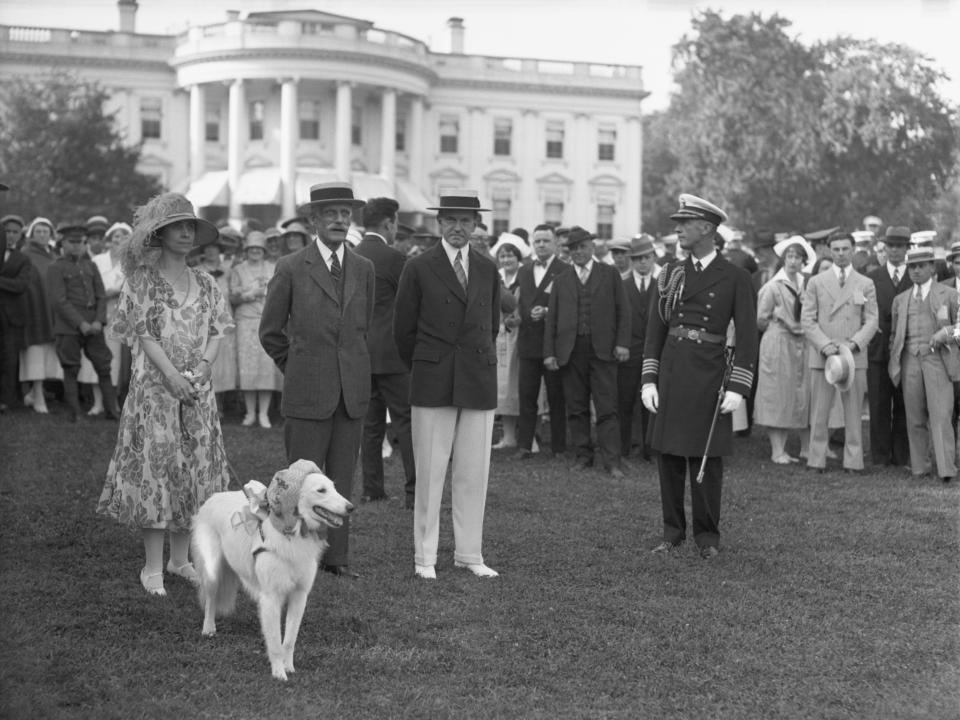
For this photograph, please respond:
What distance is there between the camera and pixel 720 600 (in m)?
7.62

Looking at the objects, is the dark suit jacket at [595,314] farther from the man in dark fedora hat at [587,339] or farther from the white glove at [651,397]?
the white glove at [651,397]

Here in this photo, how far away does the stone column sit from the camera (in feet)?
239

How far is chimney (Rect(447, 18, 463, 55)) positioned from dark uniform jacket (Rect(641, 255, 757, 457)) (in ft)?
219

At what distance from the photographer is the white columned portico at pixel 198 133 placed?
64.5 meters

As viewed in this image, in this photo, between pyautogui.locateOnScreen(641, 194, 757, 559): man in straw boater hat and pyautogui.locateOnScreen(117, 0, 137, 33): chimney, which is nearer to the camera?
pyautogui.locateOnScreen(641, 194, 757, 559): man in straw boater hat

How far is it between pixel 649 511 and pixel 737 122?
156ft

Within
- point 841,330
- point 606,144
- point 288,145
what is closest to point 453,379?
point 841,330

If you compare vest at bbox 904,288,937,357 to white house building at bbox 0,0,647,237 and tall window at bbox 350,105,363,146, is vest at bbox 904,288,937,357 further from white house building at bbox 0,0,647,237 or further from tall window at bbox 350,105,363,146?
tall window at bbox 350,105,363,146

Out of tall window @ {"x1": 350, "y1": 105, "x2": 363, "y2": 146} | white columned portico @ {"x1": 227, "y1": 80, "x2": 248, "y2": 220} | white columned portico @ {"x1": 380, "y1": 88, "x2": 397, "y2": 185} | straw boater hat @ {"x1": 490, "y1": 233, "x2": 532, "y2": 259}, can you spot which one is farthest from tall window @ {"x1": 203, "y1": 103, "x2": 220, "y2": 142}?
straw boater hat @ {"x1": 490, "y1": 233, "x2": 532, "y2": 259}

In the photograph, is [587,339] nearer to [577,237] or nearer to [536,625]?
[577,237]

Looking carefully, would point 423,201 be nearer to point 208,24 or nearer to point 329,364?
point 208,24

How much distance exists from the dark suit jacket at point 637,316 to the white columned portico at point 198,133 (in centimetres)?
5343

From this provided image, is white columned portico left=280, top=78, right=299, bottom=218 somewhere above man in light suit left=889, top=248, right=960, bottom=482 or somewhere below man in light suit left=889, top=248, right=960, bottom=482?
above

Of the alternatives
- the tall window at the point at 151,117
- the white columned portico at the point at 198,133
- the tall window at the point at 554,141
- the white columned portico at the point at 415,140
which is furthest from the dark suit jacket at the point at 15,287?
the tall window at the point at 554,141
